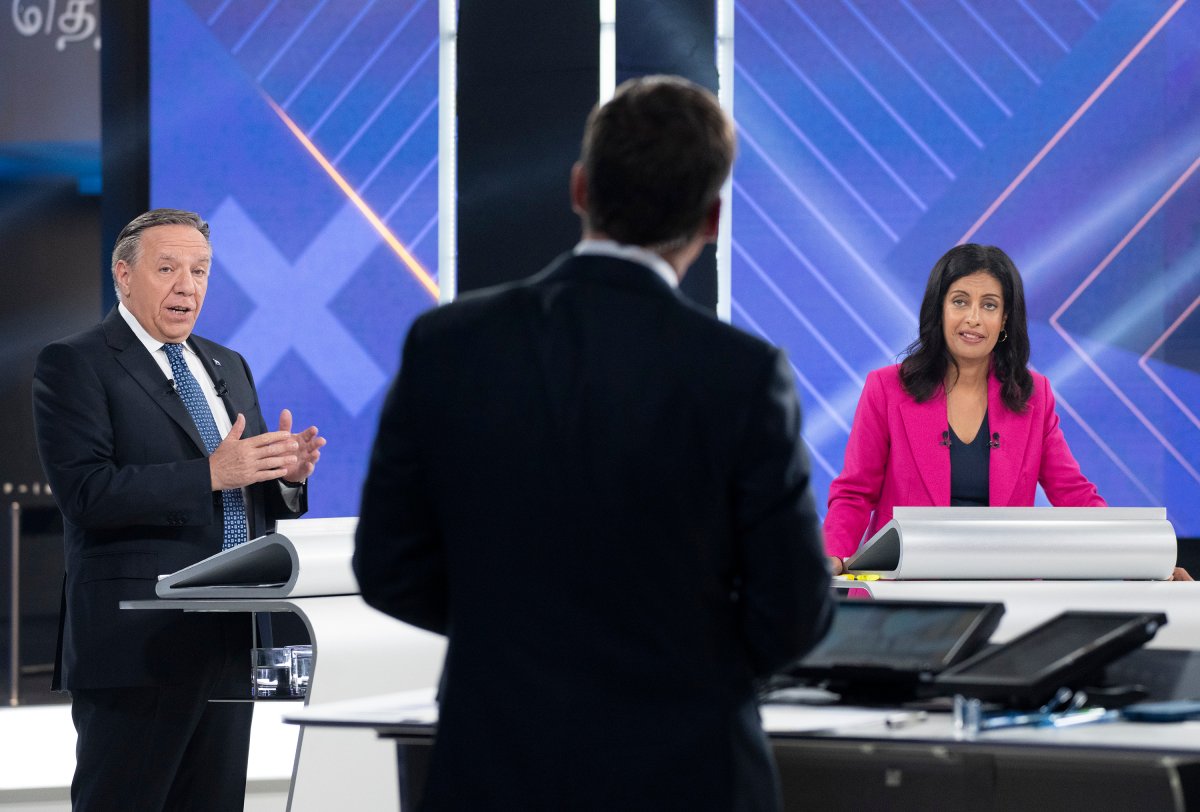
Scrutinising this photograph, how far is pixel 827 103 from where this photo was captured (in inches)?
204

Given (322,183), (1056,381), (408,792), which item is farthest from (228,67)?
(408,792)

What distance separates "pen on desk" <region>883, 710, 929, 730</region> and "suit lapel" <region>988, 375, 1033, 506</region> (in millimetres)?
1592

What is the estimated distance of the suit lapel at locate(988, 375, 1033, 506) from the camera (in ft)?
10.4

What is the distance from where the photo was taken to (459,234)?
4.90 metres

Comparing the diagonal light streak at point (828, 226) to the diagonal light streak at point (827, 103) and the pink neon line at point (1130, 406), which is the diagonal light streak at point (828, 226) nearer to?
the diagonal light streak at point (827, 103)

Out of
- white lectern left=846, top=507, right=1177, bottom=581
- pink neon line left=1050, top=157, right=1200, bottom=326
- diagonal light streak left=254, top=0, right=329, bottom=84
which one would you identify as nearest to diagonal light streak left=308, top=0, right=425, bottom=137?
diagonal light streak left=254, top=0, right=329, bottom=84

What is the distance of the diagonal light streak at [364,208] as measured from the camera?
16.9 ft

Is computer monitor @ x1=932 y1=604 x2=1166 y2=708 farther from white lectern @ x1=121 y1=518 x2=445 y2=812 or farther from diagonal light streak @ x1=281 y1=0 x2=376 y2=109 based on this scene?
diagonal light streak @ x1=281 y1=0 x2=376 y2=109

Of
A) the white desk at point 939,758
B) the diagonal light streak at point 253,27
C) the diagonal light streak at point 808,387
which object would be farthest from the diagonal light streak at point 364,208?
the white desk at point 939,758

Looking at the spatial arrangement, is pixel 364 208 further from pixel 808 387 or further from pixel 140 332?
pixel 140 332

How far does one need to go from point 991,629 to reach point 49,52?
4437mm

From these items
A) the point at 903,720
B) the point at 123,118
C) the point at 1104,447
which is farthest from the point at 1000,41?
the point at 903,720

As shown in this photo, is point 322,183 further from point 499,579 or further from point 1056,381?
point 499,579

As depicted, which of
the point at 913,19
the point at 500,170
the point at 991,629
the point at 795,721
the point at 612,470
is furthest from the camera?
the point at 913,19
